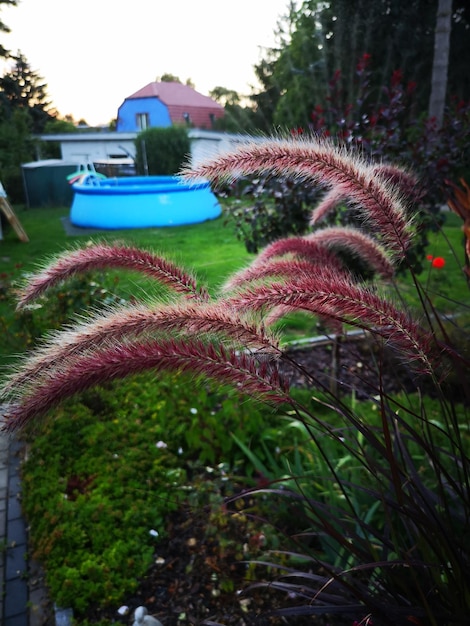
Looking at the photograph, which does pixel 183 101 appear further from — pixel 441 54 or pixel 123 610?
pixel 123 610

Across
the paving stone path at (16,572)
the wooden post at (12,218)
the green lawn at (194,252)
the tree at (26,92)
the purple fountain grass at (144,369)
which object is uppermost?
the tree at (26,92)

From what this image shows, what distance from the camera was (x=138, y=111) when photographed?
3.60 metres

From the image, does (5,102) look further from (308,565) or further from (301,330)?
(308,565)

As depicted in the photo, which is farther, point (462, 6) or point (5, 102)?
point (462, 6)

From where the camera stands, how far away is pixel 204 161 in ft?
3.16

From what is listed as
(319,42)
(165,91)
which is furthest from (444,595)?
(319,42)

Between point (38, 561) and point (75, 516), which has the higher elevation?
point (75, 516)

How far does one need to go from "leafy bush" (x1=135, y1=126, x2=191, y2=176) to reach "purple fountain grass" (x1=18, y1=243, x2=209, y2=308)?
1038 centimetres

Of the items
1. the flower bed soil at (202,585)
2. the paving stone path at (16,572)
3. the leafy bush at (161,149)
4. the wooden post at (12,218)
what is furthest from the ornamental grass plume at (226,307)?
the leafy bush at (161,149)

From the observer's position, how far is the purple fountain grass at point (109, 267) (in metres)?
0.94

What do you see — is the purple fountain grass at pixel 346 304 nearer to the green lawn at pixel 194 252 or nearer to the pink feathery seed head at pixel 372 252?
the pink feathery seed head at pixel 372 252

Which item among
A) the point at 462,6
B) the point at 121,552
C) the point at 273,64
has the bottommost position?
the point at 121,552

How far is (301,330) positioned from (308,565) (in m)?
2.42

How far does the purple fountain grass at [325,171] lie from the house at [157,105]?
106 inches
